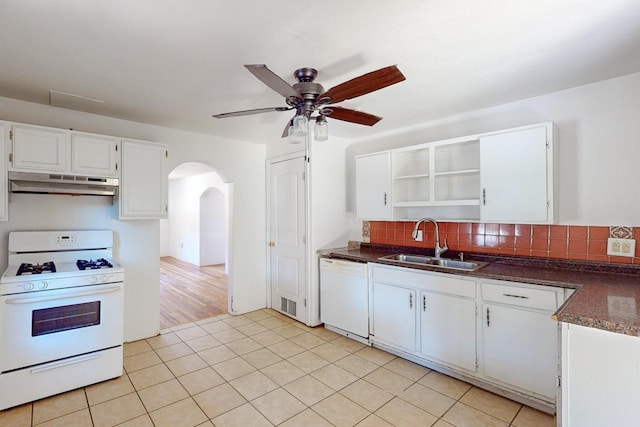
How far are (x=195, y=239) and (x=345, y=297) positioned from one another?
5.65 metres

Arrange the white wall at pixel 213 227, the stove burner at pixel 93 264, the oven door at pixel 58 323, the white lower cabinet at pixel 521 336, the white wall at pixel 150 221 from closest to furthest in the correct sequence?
the white lower cabinet at pixel 521 336 → the oven door at pixel 58 323 → the stove burner at pixel 93 264 → the white wall at pixel 150 221 → the white wall at pixel 213 227

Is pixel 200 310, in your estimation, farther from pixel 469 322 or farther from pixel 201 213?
pixel 201 213

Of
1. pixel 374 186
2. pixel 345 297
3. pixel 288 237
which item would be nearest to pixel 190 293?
pixel 288 237

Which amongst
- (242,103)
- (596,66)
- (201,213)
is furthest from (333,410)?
→ (201,213)

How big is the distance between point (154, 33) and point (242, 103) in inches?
40.8

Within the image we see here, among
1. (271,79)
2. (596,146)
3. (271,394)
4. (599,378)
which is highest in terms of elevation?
(271,79)

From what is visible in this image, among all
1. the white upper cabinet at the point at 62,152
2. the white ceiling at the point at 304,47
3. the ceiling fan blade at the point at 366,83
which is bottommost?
the white upper cabinet at the point at 62,152

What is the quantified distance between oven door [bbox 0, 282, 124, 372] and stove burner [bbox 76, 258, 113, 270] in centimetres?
19

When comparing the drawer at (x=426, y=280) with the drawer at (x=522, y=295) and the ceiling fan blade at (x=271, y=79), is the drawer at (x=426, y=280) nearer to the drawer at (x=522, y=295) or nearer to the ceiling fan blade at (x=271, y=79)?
the drawer at (x=522, y=295)

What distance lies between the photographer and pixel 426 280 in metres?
2.60

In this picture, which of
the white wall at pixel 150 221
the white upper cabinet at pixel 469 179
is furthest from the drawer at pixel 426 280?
the white wall at pixel 150 221

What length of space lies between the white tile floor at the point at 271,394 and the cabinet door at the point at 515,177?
137 centimetres

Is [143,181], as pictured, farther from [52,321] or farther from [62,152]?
[52,321]

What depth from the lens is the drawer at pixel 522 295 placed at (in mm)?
2012
